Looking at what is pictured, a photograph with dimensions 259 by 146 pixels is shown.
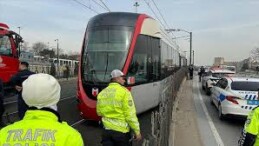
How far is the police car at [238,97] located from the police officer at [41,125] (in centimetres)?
1059

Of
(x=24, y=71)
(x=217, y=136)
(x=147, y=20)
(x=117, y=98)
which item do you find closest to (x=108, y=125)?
(x=117, y=98)

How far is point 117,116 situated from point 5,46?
1194 centimetres

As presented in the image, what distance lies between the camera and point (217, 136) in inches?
442

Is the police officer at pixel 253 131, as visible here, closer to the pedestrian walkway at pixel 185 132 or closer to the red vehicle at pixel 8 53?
the pedestrian walkway at pixel 185 132

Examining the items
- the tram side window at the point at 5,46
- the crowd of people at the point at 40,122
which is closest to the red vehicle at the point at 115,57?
the tram side window at the point at 5,46

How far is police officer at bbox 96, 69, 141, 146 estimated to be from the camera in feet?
18.6

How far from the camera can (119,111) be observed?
18.6ft

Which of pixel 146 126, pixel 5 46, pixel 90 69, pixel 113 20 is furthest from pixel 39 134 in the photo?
pixel 5 46

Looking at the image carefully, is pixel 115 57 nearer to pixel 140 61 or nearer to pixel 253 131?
pixel 140 61

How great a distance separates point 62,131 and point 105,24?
9.84 meters

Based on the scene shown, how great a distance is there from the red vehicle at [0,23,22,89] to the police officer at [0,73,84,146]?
1377cm

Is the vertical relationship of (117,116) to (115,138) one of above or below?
above

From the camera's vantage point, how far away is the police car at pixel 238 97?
1273 centimetres

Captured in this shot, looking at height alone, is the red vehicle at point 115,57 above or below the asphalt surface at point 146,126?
above
